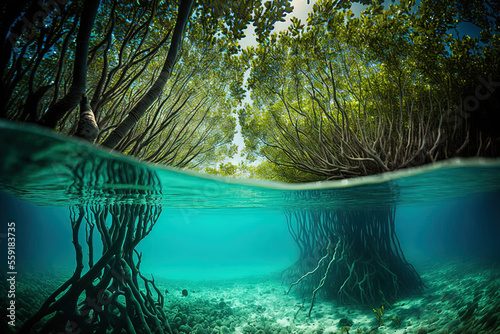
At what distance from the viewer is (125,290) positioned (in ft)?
17.4

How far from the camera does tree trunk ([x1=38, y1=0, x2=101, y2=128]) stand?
119 inches

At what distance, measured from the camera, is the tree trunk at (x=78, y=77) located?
302cm

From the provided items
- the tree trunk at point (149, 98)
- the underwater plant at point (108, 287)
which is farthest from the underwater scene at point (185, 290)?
the tree trunk at point (149, 98)

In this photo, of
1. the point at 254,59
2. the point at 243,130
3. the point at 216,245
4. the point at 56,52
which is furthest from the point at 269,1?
the point at 216,245

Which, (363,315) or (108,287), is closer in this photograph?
(108,287)

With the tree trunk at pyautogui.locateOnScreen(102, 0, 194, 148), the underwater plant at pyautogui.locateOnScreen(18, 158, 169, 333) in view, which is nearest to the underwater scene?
the underwater plant at pyautogui.locateOnScreen(18, 158, 169, 333)

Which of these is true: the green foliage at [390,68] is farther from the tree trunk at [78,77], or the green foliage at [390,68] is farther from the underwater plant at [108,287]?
the underwater plant at [108,287]

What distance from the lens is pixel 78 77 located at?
10.5ft

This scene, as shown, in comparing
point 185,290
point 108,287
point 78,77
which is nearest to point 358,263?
point 185,290

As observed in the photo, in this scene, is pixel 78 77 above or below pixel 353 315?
above

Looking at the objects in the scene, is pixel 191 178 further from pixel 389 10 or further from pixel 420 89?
pixel 420 89

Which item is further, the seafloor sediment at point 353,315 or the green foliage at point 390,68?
the seafloor sediment at point 353,315

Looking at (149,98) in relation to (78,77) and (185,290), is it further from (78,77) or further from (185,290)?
(185,290)

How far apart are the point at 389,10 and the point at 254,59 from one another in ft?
13.7
